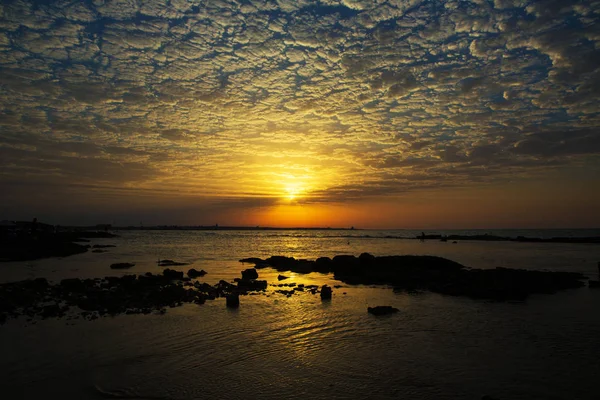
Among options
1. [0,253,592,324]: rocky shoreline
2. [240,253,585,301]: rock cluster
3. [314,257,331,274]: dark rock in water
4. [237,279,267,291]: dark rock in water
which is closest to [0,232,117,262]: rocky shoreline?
[0,253,592,324]: rocky shoreline

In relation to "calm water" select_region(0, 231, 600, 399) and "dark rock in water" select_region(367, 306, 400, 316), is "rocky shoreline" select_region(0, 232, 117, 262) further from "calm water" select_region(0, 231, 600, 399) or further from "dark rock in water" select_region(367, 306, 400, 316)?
"dark rock in water" select_region(367, 306, 400, 316)

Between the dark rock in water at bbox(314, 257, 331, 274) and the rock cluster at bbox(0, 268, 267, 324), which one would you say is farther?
the dark rock in water at bbox(314, 257, 331, 274)

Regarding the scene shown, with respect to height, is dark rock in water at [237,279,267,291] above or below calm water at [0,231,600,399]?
above

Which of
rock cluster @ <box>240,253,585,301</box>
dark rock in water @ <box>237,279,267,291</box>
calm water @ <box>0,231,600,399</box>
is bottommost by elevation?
calm water @ <box>0,231,600,399</box>

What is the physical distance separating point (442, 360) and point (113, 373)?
39.9 ft

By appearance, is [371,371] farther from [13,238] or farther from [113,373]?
[13,238]

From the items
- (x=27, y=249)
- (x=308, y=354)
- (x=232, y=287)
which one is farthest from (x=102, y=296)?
(x=27, y=249)

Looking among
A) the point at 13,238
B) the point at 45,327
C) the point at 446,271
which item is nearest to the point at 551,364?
the point at 45,327

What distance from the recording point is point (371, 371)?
12836 millimetres

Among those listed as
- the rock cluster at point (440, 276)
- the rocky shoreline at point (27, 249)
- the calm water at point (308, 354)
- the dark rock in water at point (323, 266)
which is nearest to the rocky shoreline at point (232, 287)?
the rock cluster at point (440, 276)

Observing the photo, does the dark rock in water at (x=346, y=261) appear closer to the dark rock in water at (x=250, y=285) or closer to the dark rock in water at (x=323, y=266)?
the dark rock in water at (x=323, y=266)

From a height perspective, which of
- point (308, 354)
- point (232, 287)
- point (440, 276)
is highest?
point (440, 276)

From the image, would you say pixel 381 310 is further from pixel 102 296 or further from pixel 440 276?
pixel 102 296

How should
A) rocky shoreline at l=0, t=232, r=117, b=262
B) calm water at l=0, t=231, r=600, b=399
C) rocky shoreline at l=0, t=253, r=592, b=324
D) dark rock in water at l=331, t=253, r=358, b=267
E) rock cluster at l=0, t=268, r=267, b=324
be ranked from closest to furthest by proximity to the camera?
calm water at l=0, t=231, r=600, b=399
rock cluster at l=0, t=268, r=267, b=324
rocky shoreline at l=0, t=253, r=592, b=324
dark rock in water at l=331, t=253, r=358, b=267
rocky shoreline at l=0, t=232, r=117, b=262
